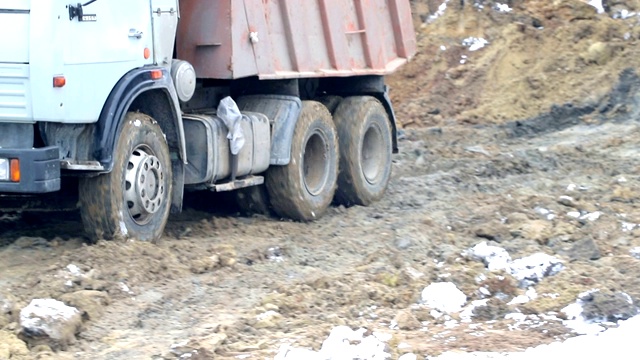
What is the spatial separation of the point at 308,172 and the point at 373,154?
4.73 ft

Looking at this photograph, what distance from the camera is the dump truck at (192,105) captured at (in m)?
8.21

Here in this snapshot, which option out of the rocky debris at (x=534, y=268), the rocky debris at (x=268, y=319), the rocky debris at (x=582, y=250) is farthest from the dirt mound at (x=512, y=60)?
the rocky debris at (x=268, y=319)

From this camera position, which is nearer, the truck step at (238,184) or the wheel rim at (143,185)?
the wheel rim at (143,185)

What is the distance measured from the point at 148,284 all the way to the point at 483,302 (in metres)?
2.24

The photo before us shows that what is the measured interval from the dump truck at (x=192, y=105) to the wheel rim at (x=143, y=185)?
10mm

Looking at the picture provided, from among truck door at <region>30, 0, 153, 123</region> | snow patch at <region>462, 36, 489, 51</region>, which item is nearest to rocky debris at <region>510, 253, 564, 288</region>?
truck door at <region>30, 0, 153, 123</region>

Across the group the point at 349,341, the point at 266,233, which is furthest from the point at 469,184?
the point at 349,341

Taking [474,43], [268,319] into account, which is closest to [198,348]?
[268,319]

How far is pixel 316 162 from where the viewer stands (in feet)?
38.7

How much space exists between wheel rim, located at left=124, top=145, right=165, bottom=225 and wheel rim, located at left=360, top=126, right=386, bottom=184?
3.93 metres

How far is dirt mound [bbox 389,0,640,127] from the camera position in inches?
757

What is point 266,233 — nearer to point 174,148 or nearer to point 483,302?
point 174,148

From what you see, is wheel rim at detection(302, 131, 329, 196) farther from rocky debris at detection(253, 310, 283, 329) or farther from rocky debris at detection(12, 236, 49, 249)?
rocky debris at detection(253, 310, 283, 329)

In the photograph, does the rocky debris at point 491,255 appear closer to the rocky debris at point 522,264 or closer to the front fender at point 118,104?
the rocky debris at point 522,264
